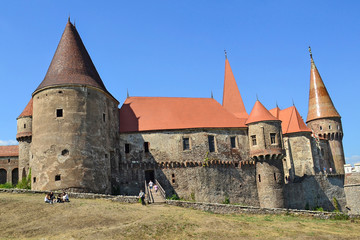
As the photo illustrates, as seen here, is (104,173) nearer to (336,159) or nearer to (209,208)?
(209,208)

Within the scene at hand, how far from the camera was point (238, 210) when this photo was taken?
31.2m

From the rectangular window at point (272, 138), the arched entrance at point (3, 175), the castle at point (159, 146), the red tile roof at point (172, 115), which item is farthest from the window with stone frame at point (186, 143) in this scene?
the arched entrance at point (3, 175)

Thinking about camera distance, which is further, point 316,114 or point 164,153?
point 316,114

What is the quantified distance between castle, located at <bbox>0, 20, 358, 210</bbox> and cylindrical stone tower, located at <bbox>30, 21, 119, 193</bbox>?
87 mm

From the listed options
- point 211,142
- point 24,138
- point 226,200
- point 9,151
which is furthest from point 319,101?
point 9,151

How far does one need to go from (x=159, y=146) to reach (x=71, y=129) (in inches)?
373

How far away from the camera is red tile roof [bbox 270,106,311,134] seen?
43.9 m

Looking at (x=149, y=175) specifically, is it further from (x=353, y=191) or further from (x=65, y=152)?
(x=353, y=191)

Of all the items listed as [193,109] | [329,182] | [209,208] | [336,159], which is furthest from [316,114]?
[209,208]

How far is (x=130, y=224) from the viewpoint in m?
22.1

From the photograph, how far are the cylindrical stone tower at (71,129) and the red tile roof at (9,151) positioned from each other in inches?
604

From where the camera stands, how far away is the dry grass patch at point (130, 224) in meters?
20.6

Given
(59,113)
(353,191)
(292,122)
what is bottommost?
(353,191)

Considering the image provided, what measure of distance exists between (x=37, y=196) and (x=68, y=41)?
52.2 feet
